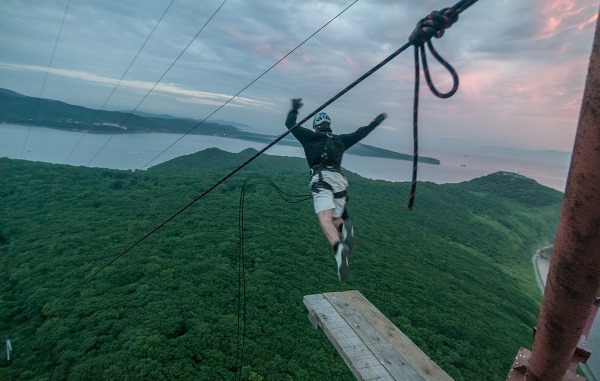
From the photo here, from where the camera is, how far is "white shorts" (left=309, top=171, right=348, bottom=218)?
5.12 m

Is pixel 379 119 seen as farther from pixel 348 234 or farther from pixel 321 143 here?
pixel 348 234

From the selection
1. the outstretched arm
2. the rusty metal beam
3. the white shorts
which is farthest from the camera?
the outstretched arm

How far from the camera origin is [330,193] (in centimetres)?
517

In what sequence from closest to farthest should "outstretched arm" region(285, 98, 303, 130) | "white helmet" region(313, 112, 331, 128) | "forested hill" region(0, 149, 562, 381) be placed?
"outstretched arm" region(285, 98, 303, 130), "white helmet" region(313, 112, 331, 128), "forested hill" region(0, 149, 562, 381)

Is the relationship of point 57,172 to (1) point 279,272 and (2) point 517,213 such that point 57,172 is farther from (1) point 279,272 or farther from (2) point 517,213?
(2) point 517,213

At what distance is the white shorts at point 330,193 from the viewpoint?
5125 millimetres

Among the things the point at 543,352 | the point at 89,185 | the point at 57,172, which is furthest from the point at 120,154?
the point at 543,352

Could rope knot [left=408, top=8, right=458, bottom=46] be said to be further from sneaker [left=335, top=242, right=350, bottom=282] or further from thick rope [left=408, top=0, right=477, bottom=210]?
sneaker [left=335, top=242, right=350, bottom=282]

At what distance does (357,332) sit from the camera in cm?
507

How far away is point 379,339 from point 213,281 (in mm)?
9835

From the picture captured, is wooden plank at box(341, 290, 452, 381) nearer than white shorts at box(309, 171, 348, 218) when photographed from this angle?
Yes

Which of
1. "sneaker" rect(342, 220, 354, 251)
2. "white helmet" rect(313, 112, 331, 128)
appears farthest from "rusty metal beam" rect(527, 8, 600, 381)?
"white helmet" rect(313, 112, 331, 128)

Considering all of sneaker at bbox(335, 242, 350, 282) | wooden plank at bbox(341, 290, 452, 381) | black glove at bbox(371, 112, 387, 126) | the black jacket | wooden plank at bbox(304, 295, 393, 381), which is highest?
black glove at bbox(371, 112, 387, 126)

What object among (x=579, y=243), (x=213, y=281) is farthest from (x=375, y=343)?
(x=213, y=281)
